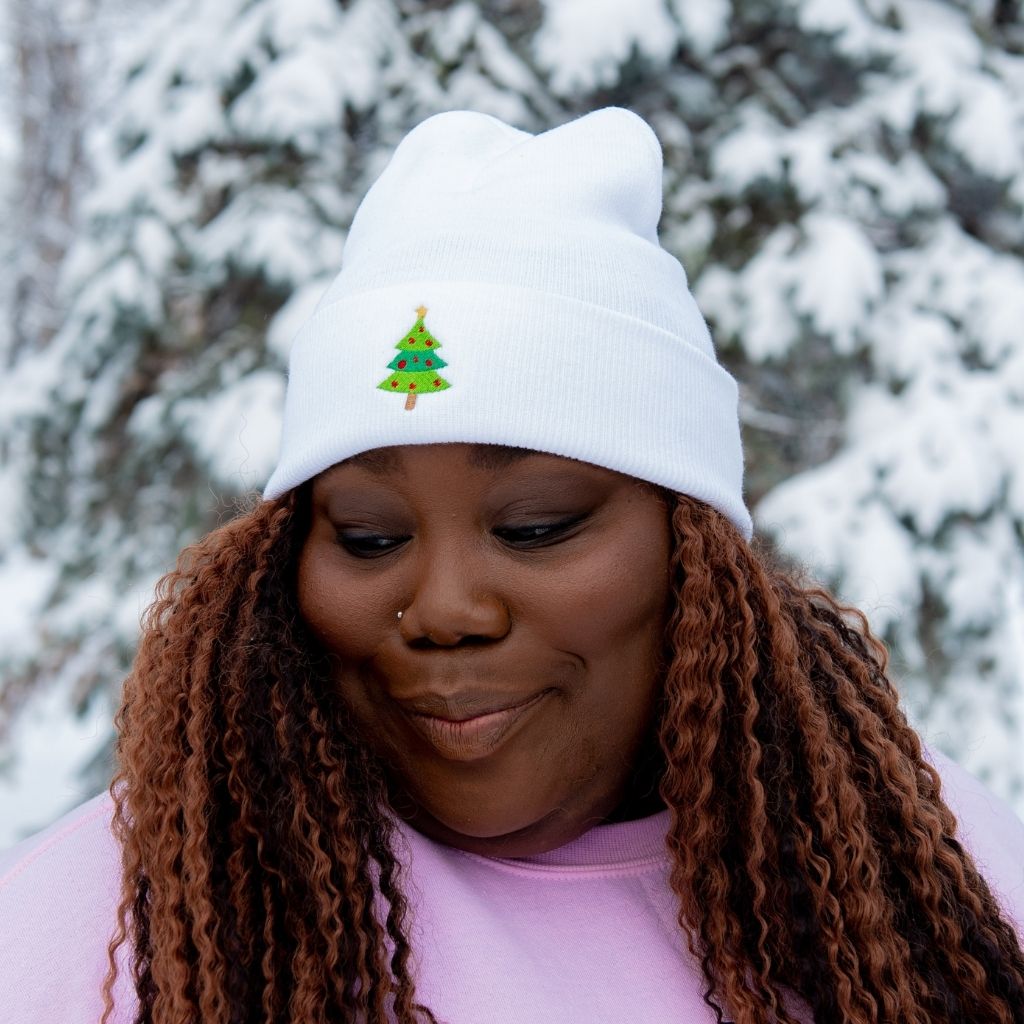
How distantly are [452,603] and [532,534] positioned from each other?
0.47 feet

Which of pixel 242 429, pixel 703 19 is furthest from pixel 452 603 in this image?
pixel 703 19

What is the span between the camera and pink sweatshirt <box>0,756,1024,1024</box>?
1.40 m

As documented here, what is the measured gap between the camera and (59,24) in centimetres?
690

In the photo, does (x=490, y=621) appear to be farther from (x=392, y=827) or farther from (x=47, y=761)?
(x=47, y=761)

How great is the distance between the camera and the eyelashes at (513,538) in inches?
60.1

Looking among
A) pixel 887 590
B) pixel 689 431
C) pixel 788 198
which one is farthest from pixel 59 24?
pixel 689 431

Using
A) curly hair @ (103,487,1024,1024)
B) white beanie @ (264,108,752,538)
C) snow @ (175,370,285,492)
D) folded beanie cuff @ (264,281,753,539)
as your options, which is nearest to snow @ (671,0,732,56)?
snow @ (175,370,285,492)

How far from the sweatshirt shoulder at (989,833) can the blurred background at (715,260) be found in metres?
1.76

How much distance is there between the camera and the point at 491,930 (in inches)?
61.0

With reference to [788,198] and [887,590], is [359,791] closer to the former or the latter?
[887,590]

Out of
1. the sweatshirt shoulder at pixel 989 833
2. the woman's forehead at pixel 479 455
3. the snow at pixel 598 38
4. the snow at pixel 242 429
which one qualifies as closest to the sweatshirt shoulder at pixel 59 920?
the woman's forehead at pixel 479 455

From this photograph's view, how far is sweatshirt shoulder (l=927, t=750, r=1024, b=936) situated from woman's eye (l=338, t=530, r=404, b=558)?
90cm

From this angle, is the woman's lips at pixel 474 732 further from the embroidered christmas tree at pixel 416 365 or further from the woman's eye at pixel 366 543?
the embroidered christmas tree at pixel 416 365

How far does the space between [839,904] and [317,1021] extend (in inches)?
26.5
